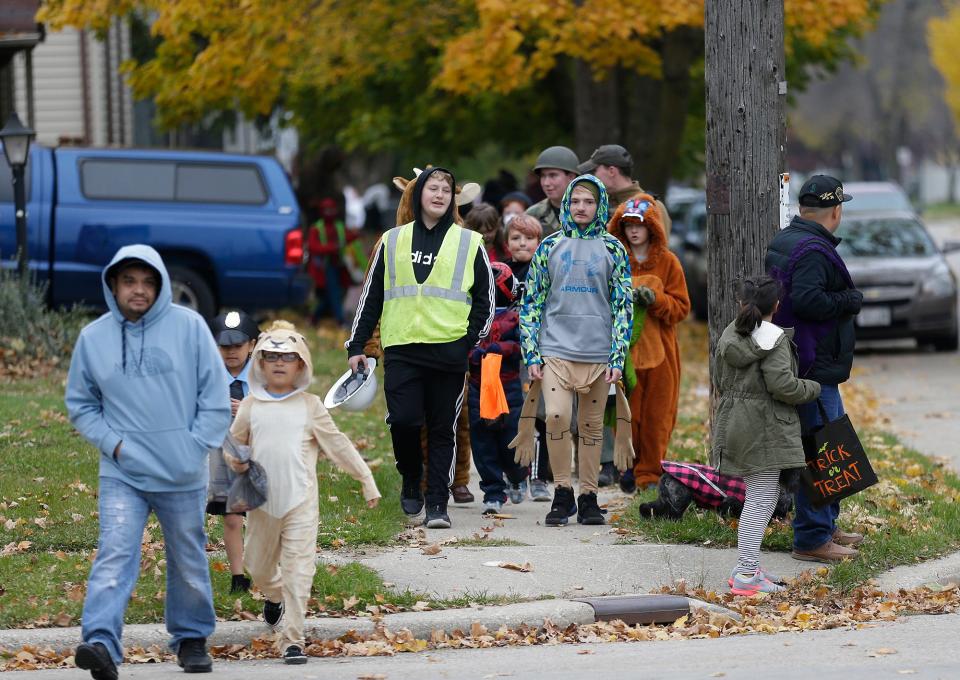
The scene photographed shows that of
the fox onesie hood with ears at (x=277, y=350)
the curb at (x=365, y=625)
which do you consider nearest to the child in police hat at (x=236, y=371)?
the curb at (x=365, y=625)

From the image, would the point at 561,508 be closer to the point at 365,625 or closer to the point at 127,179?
the point at 365,625

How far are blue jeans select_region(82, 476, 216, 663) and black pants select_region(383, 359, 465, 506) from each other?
234 centimetres

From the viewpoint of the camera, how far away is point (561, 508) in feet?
29.7

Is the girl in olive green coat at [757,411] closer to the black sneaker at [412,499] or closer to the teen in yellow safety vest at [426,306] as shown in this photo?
the teen in yellow safety vest at [426,306]

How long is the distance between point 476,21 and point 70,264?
19.7 ft

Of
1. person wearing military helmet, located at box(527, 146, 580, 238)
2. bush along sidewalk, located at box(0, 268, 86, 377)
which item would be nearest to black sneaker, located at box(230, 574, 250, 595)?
person wearing military helmet, located at box(527, 146, 580, 238)

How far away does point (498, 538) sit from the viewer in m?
8.70

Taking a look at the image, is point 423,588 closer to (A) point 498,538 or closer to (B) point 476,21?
(A) point 498,538

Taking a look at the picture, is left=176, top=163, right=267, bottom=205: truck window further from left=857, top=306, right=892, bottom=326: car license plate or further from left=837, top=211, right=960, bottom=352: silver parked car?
left=857, top=306, right=892, bottom=326: car license plate

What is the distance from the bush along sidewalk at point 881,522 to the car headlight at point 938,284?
7.03 meters

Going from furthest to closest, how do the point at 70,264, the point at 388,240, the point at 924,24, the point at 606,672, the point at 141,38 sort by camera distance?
the point at 924,24 < the point at 141,38 < the point at 70,264 < the point at 388,240 < the point at 606,672

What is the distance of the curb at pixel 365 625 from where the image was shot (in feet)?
22.0

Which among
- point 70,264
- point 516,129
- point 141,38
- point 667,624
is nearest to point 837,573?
point 667,624

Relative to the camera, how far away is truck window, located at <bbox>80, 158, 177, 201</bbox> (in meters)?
17.4
